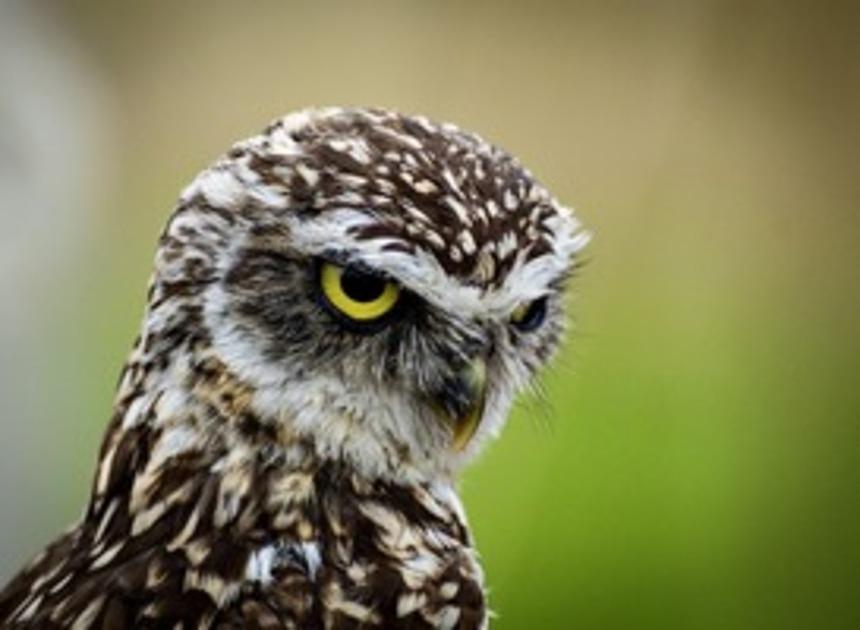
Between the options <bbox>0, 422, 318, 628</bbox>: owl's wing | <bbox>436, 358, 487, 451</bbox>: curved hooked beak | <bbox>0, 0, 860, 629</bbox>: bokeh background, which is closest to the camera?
<bbox>0, 422, 318, 628</bbox>: owl's wing

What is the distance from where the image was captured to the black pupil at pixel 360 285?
1.86m

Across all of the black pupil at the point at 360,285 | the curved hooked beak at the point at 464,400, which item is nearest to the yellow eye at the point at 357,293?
the black pupil at the point at 360,285

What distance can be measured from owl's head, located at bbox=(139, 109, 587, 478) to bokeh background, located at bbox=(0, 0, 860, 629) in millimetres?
1423

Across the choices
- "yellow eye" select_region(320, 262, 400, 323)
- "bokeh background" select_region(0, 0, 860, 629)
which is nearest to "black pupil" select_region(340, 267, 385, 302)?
"yellow eye" select_region(320, 262, 400, 323)

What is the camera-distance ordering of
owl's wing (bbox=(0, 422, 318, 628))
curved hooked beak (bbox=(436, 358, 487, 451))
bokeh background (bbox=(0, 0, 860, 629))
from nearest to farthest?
owl's wing (bbox=(0, 422, 318, 628)), curved hooked beak (bbox=(436, 358, 487, 451)), bokeh background (bbox=(0, 0, 860, 629))

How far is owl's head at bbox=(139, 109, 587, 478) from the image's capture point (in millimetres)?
1852

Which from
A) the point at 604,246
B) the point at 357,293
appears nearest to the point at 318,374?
the point at 357,293

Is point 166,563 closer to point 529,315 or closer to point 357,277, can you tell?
point 357,277

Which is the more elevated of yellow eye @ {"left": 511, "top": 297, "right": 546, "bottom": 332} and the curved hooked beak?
yellow eye @ {"left": 511, "top": 297, "right": 546, "bottom": 332}

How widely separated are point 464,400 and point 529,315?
0.40 feet

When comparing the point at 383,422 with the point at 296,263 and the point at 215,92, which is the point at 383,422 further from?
the point at 215,92

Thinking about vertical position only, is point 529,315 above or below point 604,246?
below

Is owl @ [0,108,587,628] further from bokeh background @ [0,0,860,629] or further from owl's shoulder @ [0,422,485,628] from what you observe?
bokeh background @ [0,0,860,629]

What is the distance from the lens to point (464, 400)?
1967mm
